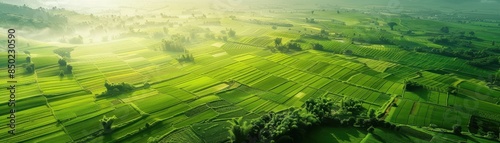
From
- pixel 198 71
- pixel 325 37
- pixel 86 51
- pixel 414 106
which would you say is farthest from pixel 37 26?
pixel 414 106

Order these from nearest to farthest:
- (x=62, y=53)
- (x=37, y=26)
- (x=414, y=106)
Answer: (x=414, y=106)
(x=62, y=53)
(x=37, y=26)

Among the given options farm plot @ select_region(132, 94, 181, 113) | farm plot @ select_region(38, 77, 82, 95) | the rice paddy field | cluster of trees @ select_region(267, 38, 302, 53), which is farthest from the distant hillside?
farm plot @ select_region(132, 94, 181, 113)

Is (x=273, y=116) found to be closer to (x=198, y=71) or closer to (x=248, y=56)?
(x=198, y=71)

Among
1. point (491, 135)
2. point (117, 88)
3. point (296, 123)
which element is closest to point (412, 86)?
point (491, 135)

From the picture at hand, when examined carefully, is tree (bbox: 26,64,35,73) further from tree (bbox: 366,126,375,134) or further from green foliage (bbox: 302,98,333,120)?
tree (bbox: 366,126,375,134)

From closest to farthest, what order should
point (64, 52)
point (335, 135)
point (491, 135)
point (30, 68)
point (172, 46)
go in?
1. point (491, 135)
2. point (335, 135)
3. point (30, 68)
4. point (64, 52)
5. point (172, 46)

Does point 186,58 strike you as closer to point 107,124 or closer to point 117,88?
point 117,88
